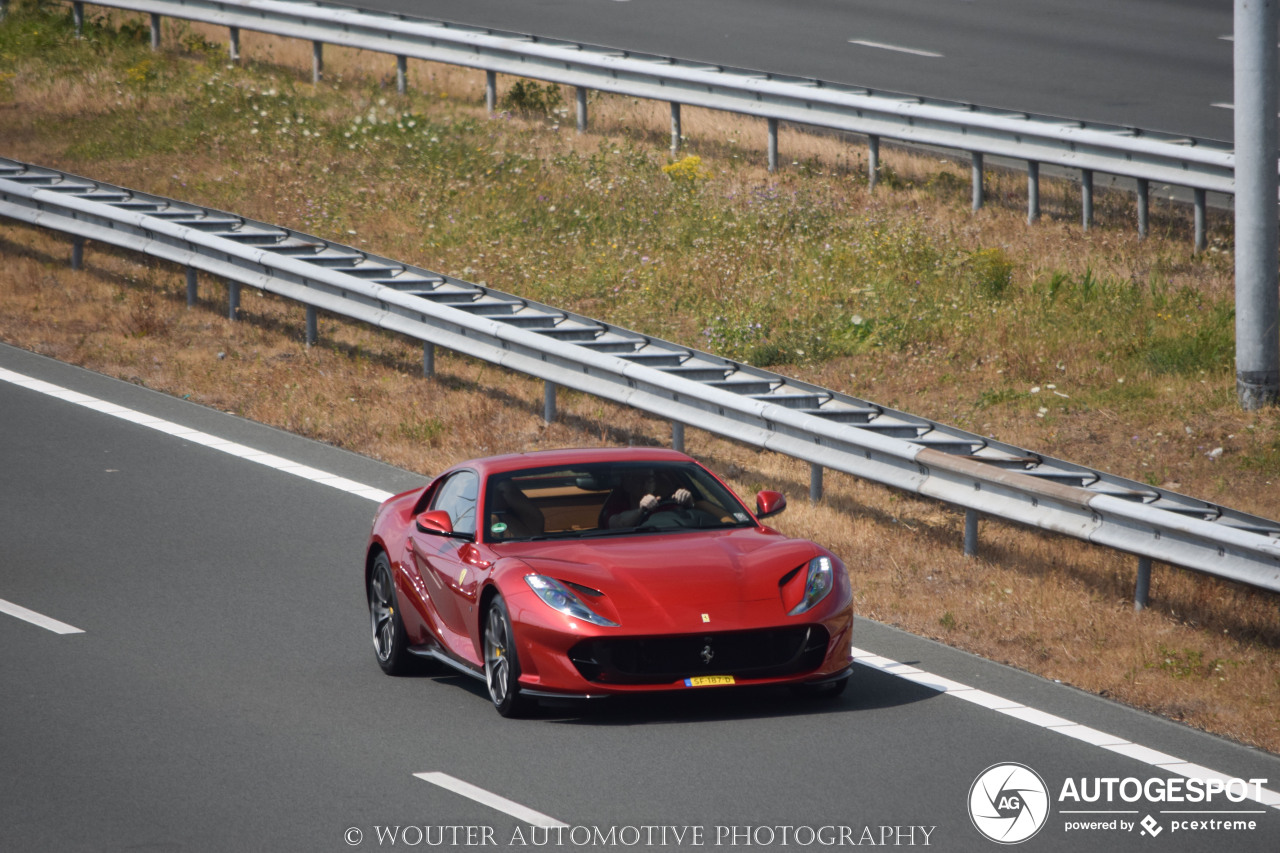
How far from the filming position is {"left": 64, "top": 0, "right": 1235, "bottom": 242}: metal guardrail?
17406mm

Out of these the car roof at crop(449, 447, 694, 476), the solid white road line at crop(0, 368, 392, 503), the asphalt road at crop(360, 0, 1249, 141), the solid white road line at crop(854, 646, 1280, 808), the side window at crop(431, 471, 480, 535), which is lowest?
the solid white road line at crop(0, 368, 392, 503)

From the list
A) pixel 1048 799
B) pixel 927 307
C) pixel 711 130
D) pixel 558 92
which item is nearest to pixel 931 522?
pixel 927 307

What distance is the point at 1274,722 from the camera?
28.6 feet

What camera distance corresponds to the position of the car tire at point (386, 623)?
9.87 m

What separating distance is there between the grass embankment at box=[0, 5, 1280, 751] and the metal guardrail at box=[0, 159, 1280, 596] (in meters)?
0.48

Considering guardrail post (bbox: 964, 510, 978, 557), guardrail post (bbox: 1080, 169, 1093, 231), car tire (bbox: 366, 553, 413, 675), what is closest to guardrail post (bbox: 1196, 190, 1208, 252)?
guardrail post (bbox: 1080, 169, 1093, 231)

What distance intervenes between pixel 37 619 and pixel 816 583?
15.3 feet

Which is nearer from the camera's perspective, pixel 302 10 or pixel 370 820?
pixel 370 820

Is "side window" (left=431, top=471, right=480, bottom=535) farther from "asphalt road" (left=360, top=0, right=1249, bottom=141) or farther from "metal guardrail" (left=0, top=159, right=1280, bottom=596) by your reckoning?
"asphalt road" (left=360, top=0, right=1249, bottom=141)

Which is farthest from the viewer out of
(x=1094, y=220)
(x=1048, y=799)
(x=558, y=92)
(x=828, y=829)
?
(x=558, y=92)

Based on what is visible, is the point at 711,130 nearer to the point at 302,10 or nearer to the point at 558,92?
the point at 558,92

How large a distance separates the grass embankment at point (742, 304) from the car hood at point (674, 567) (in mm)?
1773

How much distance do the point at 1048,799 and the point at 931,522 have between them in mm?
5529

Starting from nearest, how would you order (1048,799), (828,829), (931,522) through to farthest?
(828,829) → (1048,799) → (931,522)
